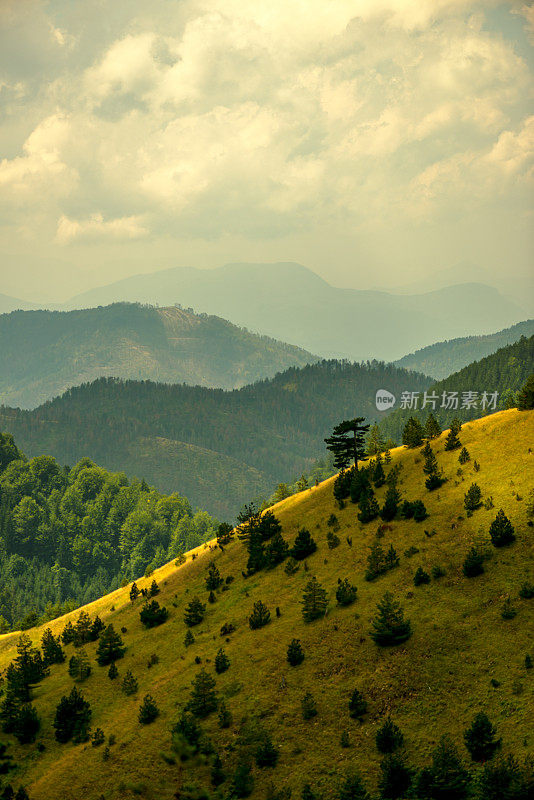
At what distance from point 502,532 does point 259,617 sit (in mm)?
23190

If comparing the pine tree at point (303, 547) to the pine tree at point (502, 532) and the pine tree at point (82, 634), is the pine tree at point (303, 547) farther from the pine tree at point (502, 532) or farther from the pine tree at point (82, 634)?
the pine tree at point (82, 634)

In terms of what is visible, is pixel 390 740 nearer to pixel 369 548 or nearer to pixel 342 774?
pixel 342 774

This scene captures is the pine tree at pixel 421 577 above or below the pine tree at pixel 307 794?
above

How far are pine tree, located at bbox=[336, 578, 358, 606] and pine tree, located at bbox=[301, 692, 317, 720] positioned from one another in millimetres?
11397

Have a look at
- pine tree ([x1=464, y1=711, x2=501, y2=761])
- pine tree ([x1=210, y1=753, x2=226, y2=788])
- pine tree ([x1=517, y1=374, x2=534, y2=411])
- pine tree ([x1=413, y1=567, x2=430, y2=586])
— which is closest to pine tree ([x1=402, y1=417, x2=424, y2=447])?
pine tree ([x1=517, y1=374, x2=534, y2=411])

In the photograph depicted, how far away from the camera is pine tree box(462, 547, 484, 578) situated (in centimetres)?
4741

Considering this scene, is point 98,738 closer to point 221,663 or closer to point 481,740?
point 221,663

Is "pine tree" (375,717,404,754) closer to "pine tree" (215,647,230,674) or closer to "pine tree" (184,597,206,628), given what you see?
"pine tree" (215,647,230,674)

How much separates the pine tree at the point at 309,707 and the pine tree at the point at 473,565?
55.3ft

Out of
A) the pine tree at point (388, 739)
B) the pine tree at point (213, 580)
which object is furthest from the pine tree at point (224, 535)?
the pine tree at point (388, 739)

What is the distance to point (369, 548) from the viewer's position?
59250 mm

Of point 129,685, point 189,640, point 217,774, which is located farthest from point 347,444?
point 217,774

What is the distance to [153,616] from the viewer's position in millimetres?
66688

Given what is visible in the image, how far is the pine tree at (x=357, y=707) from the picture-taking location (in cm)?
3812
